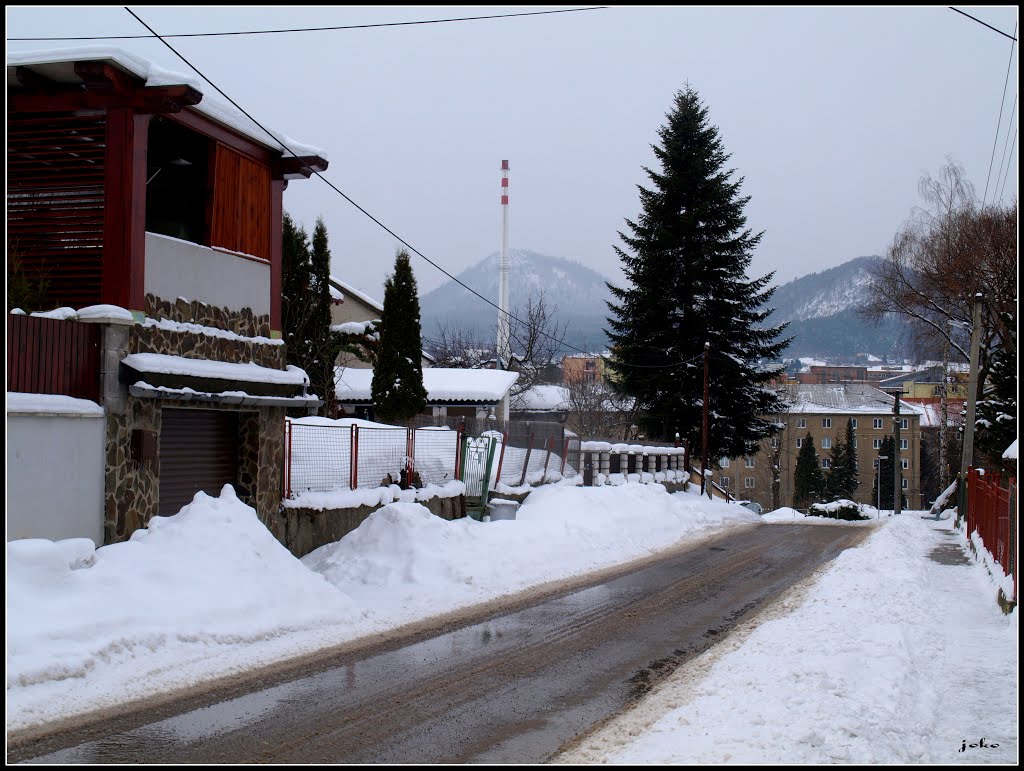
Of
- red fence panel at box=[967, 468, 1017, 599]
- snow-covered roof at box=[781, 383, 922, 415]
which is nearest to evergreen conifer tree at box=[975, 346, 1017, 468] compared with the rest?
red fence panel at box=[967, 468, 1017, 599]

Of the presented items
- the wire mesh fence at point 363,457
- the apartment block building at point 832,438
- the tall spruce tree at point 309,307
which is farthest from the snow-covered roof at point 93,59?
the apartment block building at point 832,438

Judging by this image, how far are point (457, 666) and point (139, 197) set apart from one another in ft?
23.8

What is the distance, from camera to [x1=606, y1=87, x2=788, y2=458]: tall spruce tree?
1571 inches

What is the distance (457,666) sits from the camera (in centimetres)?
907

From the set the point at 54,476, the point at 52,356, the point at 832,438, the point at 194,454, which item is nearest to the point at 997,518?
the point at 194,454

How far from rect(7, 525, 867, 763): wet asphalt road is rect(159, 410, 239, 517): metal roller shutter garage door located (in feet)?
16.9

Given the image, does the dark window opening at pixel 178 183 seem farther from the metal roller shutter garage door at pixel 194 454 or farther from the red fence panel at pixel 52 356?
the red fence panel at pixel 52 356

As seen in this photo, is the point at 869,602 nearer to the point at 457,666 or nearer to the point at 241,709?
the point at 457,666

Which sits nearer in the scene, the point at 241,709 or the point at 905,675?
the point at 241,709

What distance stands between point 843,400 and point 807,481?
30.2 metres

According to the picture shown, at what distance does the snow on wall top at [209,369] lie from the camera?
11.9 metres

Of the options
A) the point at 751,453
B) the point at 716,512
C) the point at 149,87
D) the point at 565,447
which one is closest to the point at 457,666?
the point at 149,87

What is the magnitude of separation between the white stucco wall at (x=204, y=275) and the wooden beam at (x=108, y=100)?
167 centimetres

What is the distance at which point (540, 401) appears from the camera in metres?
69.4
